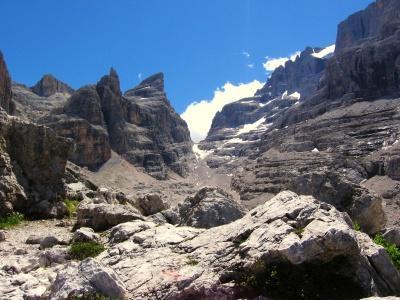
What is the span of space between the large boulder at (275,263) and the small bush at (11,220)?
1024 centimetres

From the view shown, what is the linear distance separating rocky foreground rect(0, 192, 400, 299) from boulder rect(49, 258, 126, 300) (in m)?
0.02

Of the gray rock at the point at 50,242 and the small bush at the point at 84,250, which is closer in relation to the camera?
the small bush at the point at 84,250

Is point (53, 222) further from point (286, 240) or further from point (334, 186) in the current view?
point (334, 186)

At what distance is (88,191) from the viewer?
3309 centimetres

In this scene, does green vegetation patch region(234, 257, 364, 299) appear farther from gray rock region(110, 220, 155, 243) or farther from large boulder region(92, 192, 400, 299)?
gray rock region(110, 220, 155, 243)

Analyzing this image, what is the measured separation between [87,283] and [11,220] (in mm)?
12945

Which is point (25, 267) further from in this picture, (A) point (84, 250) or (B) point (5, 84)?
(B) point (5, 84)

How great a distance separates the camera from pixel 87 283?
11695mm

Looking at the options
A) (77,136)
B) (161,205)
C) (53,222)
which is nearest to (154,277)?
(53,222)

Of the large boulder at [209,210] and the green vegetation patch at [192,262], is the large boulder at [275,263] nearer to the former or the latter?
the green vegetation patch at [192,262]

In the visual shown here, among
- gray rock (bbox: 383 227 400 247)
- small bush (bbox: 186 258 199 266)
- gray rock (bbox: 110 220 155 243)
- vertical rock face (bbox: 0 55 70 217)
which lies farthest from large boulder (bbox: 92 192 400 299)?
gray rock (bbox: 383 227 400 247)

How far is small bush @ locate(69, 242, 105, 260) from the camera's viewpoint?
15.5 m

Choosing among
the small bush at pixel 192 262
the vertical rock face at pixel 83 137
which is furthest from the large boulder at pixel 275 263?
the vertical rock face at pixel 83 137

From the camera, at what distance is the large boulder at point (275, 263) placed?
37.2ft
